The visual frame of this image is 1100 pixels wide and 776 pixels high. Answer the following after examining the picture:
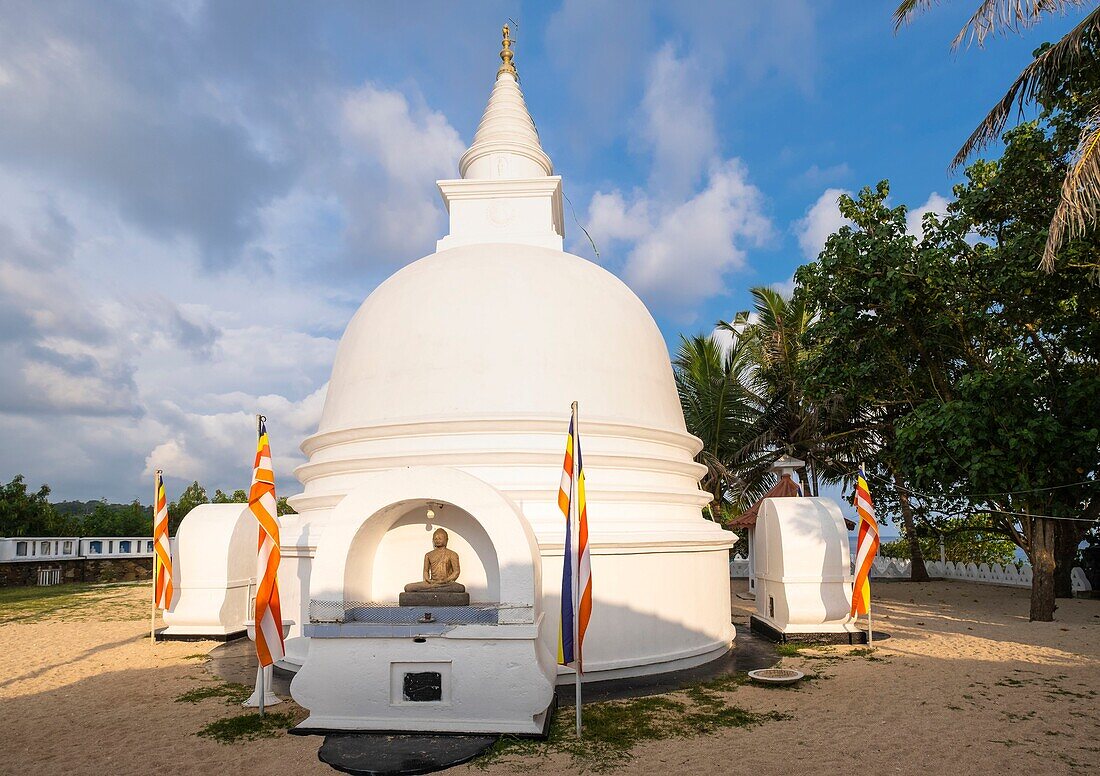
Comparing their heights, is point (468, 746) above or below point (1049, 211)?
below

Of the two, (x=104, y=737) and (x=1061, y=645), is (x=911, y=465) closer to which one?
Answer: (x=1061, y=645)

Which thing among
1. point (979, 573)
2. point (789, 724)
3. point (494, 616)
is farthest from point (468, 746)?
point (979, 573)

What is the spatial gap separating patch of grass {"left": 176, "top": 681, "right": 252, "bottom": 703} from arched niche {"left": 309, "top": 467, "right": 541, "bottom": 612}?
2091 millimetres

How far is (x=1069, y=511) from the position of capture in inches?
579

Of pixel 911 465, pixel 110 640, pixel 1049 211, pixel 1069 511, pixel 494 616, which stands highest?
pixel 1049 211

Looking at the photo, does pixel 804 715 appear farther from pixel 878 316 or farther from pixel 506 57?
pixel 506 57

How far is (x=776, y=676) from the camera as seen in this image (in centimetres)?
992

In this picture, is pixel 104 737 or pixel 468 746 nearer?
pixel 468 746

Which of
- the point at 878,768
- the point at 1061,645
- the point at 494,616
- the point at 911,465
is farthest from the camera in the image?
the point at 911,465

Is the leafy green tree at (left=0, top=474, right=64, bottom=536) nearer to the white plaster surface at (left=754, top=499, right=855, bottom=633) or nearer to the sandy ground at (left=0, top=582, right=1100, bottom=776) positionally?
the sandy ground at (left=0, top=582, right=1100, bottom=776)

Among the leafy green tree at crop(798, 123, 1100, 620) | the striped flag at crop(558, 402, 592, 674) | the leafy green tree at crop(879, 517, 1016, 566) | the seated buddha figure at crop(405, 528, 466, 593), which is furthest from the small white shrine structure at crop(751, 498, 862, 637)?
the leafy green tree at crop(879, 517, 1016, 566)

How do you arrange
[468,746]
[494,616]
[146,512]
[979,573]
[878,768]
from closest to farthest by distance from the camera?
[878,768] → [468,746] → [494,616] → [979,573] → [146,512]

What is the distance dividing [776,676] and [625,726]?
303 cm

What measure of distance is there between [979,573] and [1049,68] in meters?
19.1
